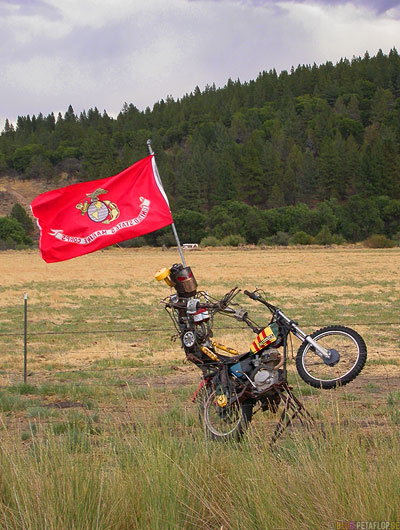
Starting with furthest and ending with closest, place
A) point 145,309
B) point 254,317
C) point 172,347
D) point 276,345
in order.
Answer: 1. point 145,309
2. point 254,317
3. point 172,347
4. point 276,345

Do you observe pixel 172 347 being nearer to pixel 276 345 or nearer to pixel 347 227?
pixel 276 345

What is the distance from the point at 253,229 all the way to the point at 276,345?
112 meters

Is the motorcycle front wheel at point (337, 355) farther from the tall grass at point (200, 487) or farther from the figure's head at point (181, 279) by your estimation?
the figure's head at point (181, 279)

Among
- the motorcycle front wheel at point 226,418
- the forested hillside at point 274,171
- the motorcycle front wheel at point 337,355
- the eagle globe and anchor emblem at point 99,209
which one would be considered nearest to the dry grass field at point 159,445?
the motorcycle front wheel at point 226,418

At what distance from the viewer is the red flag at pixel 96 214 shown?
26.8 ft

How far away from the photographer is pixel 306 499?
4.39 metres

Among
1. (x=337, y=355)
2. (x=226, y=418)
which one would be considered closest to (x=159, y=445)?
(x=226, y=418)

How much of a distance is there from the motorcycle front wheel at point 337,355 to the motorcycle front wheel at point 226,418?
0.64 m

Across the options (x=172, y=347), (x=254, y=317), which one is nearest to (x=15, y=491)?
(x=172, y=347)

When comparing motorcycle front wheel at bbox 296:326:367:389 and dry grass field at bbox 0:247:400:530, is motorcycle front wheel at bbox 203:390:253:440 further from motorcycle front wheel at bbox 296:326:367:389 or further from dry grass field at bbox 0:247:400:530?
motorcycle front wheel at bbox 296:326:367:389

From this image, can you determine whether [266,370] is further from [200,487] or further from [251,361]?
[200,487]

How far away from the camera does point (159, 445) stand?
17.5 feet

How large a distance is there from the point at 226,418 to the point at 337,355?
3.97 feet

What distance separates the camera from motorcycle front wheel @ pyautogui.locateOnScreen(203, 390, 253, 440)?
6215 millimetres
